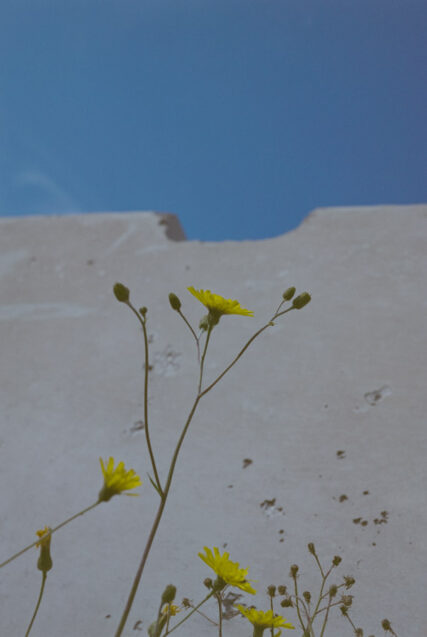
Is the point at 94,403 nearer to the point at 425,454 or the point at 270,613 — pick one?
the point at 425,454

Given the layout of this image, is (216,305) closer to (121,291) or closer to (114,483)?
(121,291)

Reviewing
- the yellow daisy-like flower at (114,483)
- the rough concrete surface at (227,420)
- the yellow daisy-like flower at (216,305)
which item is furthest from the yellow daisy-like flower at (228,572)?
the rough concrete surface at (227,420)

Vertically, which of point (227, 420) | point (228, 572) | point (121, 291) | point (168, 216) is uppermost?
point (168, 216)

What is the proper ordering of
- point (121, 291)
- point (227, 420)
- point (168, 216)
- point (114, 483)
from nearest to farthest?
point (114, 483) → point (121, 291) → point (227, 420) → point (168, 216)

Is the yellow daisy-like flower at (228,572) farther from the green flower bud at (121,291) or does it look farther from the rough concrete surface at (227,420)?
the rough concrete surface at (227,420)

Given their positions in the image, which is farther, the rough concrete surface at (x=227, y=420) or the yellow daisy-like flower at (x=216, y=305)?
the rough concrete surface at (x=227, y=420)

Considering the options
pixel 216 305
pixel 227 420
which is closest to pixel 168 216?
pixel 227 420

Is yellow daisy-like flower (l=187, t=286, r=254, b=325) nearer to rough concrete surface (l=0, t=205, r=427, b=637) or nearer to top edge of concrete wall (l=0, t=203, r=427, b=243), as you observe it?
rough concrete surface (l=0, t=205, r=427, b=637)

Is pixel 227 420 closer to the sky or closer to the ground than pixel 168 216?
closer to the ground

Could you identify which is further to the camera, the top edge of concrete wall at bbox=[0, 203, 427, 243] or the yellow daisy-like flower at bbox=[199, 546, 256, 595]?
the top edge of concrete wall at bbox=[0, 203, 427, 243]

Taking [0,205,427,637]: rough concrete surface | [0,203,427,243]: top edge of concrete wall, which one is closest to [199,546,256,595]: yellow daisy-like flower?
[0,205,427,637]: rough concrete surface
